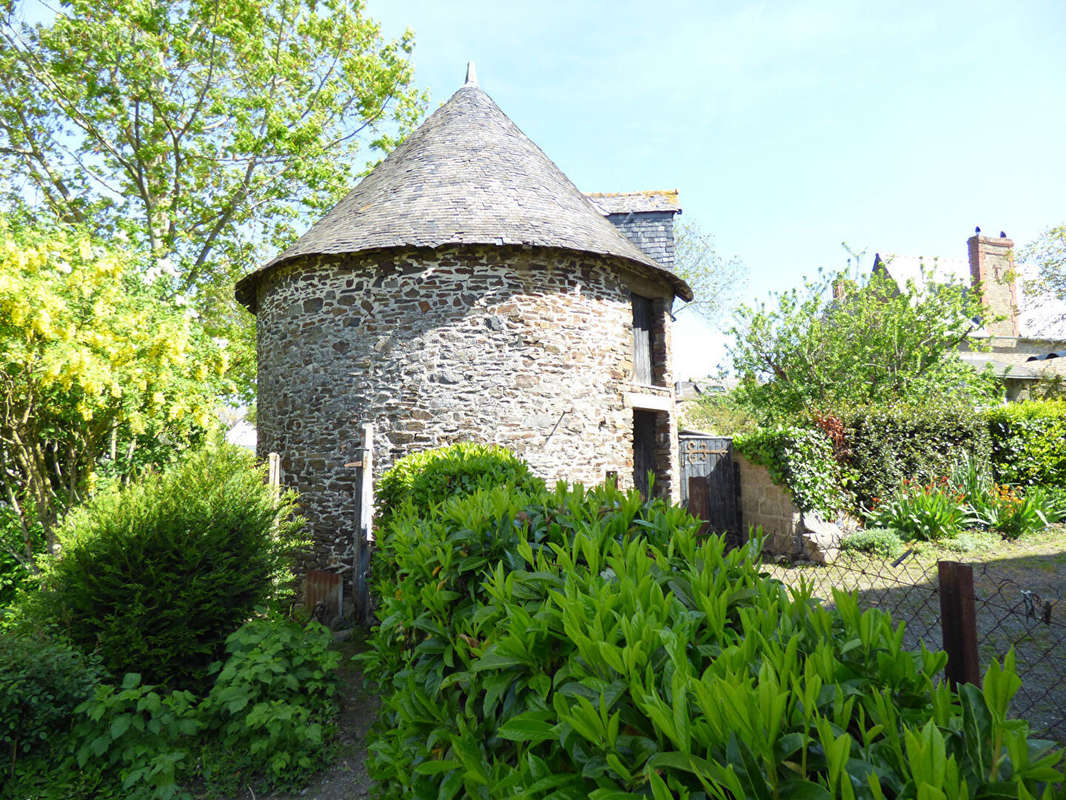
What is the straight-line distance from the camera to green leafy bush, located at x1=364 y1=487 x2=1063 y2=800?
1070 millimetres

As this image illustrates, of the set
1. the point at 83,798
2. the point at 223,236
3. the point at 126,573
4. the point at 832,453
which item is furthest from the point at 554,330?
the point at 223,236

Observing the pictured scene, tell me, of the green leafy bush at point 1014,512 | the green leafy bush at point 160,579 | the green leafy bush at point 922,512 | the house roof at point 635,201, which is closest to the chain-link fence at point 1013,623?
the green leafy bush at point 922,512

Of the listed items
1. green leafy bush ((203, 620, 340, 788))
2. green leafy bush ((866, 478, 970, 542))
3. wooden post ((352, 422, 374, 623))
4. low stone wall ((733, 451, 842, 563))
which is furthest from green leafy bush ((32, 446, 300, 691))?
green leafy bush ((866, 478, 970, 542))

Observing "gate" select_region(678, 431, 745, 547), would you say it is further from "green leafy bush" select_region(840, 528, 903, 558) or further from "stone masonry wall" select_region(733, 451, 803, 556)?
"green leafy bush" select_region(840, 528, 903, 558)

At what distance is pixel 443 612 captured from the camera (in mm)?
2400

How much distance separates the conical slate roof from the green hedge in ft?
19.3

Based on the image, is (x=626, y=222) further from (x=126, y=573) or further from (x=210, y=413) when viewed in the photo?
(x=126, y=573)

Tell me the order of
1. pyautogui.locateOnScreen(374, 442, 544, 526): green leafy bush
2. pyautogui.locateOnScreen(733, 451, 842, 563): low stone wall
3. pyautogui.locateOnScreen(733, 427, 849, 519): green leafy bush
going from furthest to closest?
1. pyautogui.locateOnScreen(733, 427, 849, 519): green leafy bush
2. pyautogui.locateOnScreen(733, 451, 842, 563): low stone wall
3. pyautogui.locateOnScreen(374, 442, 544, 526): green leafy bush

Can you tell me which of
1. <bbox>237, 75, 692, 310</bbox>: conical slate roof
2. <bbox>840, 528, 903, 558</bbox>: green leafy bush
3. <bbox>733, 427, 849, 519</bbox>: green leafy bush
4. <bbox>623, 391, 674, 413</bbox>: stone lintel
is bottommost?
<bbox>840, 528, 903, 558</bbox>: green leafy bush

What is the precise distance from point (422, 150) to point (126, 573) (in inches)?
340

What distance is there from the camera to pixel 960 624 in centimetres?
233

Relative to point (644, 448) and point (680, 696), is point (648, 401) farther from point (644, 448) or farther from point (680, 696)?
point (680, 696)

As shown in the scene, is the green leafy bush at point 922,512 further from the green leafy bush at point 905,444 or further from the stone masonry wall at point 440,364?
the stone masonry wall at point 440,364

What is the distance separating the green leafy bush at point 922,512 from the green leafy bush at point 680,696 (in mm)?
8746
